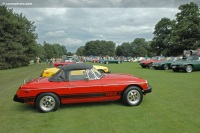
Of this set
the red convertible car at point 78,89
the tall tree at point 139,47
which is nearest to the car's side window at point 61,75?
the red convertible car at point 78,89

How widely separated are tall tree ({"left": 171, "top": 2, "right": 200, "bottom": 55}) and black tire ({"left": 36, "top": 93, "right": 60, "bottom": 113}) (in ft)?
133

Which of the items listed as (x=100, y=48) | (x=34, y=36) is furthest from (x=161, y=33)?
(x=100, y=48)

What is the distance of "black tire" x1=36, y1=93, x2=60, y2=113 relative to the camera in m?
6.52

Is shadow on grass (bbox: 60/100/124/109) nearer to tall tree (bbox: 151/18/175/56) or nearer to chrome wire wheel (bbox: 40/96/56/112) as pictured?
chrome wire wheel (bbox: 40/96/56/112)

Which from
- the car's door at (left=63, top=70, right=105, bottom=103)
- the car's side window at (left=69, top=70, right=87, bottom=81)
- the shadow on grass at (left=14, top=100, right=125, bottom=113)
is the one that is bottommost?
the shadow on grass at (left=14, top=100, right=125, bottom=113)

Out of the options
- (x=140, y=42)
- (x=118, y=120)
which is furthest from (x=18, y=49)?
(x=140, y=42)

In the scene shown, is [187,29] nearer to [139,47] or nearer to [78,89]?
[78,89]

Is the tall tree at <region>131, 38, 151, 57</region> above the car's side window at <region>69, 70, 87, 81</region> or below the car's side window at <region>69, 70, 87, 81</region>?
above

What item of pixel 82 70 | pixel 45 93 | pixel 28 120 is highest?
pixel 82 70

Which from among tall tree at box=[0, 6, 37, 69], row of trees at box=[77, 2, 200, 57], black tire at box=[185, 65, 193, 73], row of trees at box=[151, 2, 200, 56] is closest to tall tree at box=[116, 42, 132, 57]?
row of trees at box=[77, 2, 200, 57]

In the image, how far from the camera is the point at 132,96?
6887 mm

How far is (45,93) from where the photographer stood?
6559 mm

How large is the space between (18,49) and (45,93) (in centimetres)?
2926

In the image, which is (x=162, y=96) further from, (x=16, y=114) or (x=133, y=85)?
(x=16, y=114)
